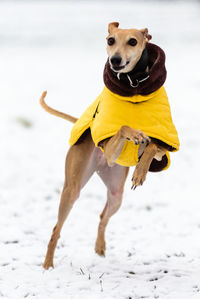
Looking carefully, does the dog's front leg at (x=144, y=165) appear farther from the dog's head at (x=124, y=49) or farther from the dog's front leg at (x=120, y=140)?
the dog's head at (x=124, y=49)

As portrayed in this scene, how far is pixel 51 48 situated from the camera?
1914 cm

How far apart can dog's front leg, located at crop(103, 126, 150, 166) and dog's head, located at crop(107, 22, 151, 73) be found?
17.5 inches

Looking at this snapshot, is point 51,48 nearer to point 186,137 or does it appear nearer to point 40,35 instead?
point 40,35

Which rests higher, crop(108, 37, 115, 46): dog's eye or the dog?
crop(108, 37, 115, 46): dog's eye

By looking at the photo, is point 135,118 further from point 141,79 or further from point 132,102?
point 141,79

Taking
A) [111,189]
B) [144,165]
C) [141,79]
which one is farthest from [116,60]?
[111,189]

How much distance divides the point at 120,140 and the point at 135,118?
23 cm

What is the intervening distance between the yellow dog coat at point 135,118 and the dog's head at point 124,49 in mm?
284

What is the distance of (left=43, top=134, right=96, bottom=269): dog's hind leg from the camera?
3.95 meters

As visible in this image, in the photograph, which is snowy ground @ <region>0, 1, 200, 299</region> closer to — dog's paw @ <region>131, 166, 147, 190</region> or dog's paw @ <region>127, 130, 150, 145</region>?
dog's paw @ <region>131, 166, 147, 190</region>

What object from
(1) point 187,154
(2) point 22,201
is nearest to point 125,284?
(2) point 22,201

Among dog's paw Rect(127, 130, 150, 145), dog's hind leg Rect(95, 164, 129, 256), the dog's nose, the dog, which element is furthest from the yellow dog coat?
dog's hind leg Rect(95, 164, 129, 256)

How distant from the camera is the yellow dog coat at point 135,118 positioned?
3441 millimetres

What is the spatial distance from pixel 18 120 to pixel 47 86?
4.45 m
